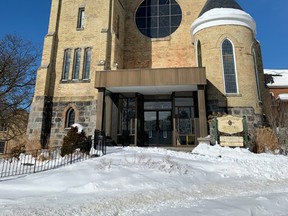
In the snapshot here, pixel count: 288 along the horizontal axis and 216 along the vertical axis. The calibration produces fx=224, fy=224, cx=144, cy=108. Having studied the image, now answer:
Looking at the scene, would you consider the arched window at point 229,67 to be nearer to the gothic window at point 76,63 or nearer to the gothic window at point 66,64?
the gothic window at point 76,63

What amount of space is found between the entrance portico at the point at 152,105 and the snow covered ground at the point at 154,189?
569cm

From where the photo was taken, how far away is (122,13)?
23.0 m

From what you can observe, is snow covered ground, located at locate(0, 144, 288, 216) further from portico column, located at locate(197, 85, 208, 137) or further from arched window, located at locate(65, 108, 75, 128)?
arched window, located at locate(65, 108, 75, 128)

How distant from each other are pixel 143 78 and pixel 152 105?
3449 mm

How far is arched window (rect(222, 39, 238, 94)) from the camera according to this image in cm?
1681

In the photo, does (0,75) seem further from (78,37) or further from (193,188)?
(193,188)

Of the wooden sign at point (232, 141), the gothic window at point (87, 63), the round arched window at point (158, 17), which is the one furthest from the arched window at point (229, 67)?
the gothic window at point (87, 63)

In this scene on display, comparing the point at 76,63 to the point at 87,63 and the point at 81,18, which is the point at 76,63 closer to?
the point at 87,63

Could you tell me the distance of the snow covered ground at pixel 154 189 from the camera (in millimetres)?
4605

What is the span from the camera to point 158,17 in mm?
23438

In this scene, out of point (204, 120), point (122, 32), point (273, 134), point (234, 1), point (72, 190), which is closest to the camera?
point (72, 190)

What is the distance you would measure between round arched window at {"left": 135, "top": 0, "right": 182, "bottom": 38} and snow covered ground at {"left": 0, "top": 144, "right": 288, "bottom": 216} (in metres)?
16.4

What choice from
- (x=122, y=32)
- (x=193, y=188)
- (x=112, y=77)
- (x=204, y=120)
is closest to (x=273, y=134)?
(x=204, y=120)

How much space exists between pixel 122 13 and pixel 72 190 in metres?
20.7
